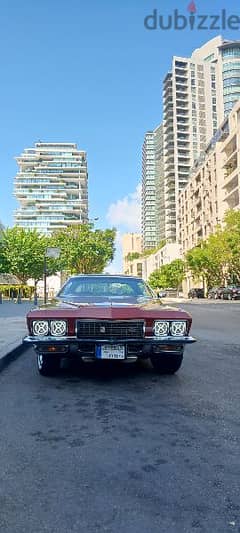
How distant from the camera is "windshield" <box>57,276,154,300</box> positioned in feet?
19.9

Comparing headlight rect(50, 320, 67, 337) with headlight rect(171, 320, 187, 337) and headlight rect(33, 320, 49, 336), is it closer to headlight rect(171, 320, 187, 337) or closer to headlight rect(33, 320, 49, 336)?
headlight rect(33, 320, 49, 336)

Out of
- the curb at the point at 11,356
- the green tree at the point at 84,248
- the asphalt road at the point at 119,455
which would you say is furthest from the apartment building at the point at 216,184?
A: the asphalt road at the point at 119,455

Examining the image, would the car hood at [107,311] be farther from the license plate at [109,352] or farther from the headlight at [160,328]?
the license plate at [109,352]

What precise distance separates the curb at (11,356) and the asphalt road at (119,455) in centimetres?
89

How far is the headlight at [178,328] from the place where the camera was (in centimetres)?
482

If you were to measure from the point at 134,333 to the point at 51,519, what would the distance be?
276 centimetres

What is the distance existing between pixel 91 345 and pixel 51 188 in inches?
4731

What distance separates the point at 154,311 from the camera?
4.80m

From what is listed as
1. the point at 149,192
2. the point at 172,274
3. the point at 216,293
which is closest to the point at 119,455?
the point at 216,293

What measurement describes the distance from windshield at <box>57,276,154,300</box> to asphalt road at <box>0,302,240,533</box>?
1.34 m

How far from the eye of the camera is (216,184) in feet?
197

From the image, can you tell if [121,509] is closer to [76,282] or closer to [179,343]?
[179,343]

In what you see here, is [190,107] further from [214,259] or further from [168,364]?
[168,364]

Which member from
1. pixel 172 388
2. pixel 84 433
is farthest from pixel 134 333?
pixel 84 433
